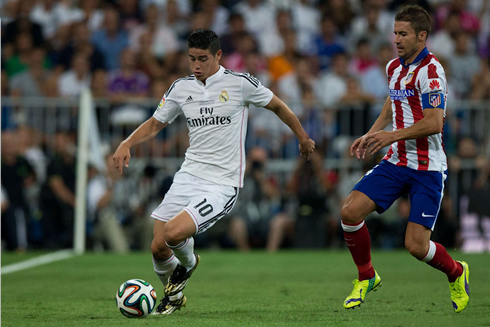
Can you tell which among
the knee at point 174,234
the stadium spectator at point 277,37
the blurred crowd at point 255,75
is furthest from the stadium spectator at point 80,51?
the knee at point 174,234

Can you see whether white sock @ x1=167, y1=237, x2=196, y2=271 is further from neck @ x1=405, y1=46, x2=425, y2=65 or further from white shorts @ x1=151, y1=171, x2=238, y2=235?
neck @ x1=405, y1=46, x2=425, y2=65

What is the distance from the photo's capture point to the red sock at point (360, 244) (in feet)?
22.8

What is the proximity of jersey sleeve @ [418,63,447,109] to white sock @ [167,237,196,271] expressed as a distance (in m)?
2.36

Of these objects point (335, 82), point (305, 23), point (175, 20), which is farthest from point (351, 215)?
point (175, 20)

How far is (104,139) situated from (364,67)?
5.38 metres

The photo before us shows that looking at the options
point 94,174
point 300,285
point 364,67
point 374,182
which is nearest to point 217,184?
point 374,182

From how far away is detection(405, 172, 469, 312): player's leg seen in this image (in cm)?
668

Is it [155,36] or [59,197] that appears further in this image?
[155,36]

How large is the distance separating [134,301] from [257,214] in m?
7.90

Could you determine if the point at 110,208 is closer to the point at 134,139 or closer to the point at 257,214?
the point at 257,214

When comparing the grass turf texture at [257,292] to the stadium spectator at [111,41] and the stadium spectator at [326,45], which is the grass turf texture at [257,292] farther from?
the stadium spectator at [111,41]

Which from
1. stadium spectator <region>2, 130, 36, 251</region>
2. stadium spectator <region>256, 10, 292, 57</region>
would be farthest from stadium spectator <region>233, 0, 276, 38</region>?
stadium spectator <region>2, 130, 36, 251</region>

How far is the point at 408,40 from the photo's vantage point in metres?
6.67

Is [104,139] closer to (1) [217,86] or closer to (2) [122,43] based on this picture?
(2) [122,43]
